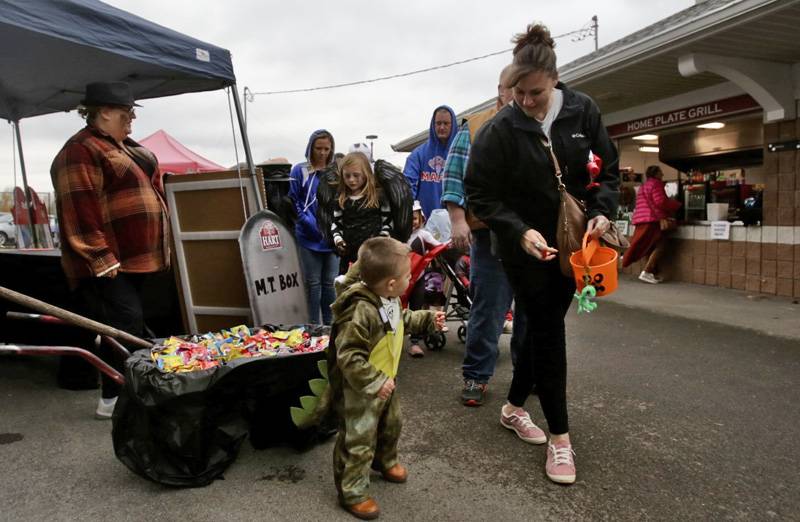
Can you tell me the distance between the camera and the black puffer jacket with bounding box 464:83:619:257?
254 cm

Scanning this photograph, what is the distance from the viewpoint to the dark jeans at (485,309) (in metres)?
3.38

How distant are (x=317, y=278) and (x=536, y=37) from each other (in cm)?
280

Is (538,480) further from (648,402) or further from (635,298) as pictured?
(635,298)

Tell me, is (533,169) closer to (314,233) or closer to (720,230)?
(314,233)

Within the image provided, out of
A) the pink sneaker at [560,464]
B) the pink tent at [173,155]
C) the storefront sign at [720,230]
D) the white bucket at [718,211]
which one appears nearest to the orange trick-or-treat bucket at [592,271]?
the pink sneaker at [560,464]

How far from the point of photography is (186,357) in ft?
9.11

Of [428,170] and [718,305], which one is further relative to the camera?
[718,305]

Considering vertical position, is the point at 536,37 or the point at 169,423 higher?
the point at 536,37

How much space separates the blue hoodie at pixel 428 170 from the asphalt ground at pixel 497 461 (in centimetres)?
157

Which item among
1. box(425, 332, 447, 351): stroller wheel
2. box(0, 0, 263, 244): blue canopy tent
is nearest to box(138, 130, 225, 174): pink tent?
box(0, 0, 263, 244): blue canopy tent

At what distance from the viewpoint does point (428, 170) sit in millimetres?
4922

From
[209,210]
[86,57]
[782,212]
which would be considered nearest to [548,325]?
[209,210]

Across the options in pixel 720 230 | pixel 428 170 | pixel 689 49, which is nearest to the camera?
pixel 428 170

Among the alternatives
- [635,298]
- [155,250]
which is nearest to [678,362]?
[635,298]
